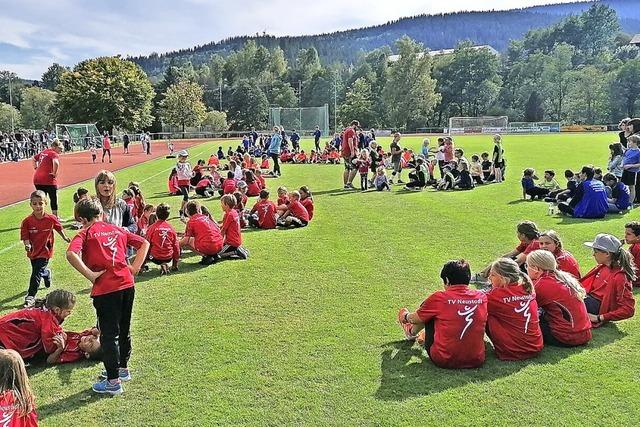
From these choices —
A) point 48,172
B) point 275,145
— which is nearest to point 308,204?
point 48,172

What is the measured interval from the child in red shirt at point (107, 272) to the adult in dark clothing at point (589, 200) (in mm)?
11241

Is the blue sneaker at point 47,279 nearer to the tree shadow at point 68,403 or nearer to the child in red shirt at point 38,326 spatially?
the child in red shirt at point 38,326

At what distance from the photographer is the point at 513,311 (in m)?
5.48

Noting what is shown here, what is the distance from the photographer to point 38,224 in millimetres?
7891

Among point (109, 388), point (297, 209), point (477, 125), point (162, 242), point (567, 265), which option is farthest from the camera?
point (477, 125)

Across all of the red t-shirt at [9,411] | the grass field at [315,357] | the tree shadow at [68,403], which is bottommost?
the tree shadow at [68,403]

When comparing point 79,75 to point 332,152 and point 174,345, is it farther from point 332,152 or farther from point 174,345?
point 174,345

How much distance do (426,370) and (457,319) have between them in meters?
0.61

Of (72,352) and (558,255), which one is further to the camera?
(558,255)

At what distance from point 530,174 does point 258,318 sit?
11793mm

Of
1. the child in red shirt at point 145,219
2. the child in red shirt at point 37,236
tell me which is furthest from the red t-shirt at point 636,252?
the child in red shirt at point 145,219

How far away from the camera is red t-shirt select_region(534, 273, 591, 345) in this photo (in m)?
5.75

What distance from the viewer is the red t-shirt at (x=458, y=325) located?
5277 mm

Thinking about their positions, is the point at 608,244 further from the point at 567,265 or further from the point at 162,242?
the point at 162,242
